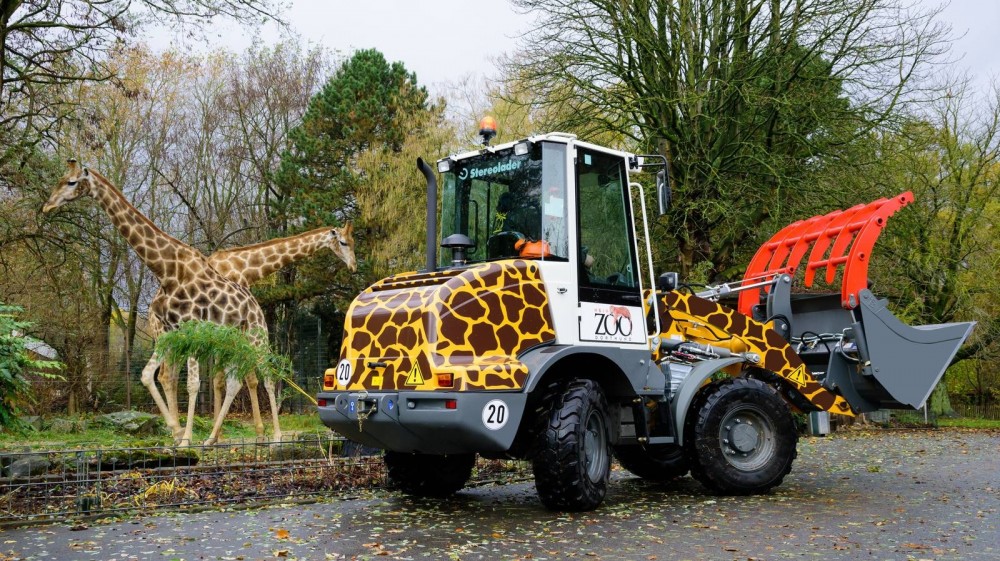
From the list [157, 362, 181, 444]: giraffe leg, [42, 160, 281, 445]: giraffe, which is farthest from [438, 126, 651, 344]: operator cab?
[157, 362, 181, 444]: giraffe leg

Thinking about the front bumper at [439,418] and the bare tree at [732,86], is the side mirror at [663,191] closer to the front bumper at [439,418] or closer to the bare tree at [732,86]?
the front bumper at [439,418]

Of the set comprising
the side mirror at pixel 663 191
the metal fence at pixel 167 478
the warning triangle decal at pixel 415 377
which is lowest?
the metal fence at pixel 167 478

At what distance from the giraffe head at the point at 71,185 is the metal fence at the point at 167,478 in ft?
12.3

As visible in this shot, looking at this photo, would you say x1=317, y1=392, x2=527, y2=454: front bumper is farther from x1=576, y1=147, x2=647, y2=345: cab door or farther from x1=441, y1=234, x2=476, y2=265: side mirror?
x1=441, y1=234, x2=476, y2=265: side mirror

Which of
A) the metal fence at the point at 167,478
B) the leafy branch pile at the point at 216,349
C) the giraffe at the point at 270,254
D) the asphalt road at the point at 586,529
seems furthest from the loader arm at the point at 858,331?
the giraffe at the point at 270,254

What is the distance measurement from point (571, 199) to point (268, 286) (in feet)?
63.6

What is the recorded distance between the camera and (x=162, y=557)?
6.04 metres

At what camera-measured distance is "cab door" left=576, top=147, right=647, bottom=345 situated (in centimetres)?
801

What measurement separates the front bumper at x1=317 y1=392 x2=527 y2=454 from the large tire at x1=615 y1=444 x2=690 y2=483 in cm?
296

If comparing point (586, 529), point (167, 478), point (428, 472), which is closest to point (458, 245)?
point (428, 472)

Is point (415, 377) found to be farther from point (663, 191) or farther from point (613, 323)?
point (663, 191)

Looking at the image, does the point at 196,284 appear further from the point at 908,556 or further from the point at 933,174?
the point at 933,174

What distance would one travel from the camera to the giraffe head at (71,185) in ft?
37.5

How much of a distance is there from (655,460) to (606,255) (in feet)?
9.17
